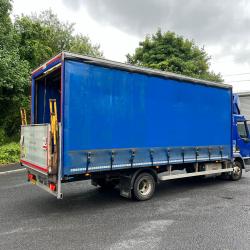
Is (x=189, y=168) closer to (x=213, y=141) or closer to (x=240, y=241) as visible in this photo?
(x=213, y=141)

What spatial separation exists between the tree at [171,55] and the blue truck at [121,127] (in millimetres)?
14543

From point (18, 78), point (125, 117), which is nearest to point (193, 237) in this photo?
point (125, 117)

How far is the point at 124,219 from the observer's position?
6.32m

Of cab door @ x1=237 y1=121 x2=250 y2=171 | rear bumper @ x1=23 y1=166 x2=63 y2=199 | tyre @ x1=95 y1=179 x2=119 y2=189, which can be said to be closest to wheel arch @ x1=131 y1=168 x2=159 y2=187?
tyre @ x1=95 y1=179 x2=119 y2=189

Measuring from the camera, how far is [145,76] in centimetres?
769

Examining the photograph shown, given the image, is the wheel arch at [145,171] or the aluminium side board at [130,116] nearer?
the aluminium side board at [130,116]

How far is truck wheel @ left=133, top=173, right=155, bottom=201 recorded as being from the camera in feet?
25.1

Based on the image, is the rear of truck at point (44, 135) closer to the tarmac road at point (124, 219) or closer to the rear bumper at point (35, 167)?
the rear bumper at point (35, 167)

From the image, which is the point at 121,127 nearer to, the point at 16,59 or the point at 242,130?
the point at 242,130

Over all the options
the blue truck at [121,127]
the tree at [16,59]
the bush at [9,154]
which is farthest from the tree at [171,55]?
the blue truck at [121,127]

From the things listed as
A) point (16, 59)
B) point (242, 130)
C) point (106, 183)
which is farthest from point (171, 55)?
point (106, 183)

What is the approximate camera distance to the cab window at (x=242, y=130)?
1077cm

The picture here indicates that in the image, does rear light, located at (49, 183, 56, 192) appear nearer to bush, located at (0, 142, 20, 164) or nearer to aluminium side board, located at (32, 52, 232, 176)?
aluminium side board, located at (32, 52, 232, 176)

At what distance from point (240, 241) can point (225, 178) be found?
6084 mm
